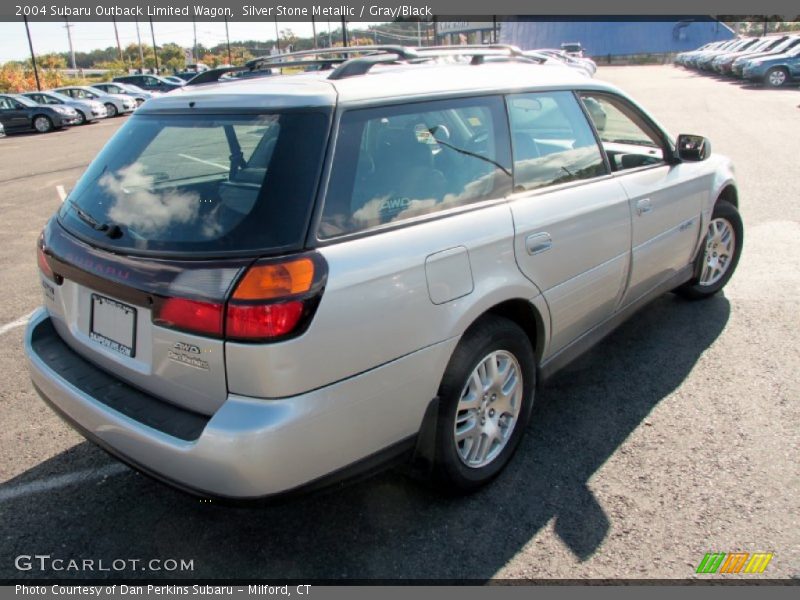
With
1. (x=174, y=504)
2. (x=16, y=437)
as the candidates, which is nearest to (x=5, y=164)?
(x=16, y=437)

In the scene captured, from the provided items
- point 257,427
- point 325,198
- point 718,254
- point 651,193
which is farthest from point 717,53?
point 257,427

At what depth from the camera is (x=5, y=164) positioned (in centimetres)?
1505

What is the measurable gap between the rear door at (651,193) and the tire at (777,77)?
81.7 feet

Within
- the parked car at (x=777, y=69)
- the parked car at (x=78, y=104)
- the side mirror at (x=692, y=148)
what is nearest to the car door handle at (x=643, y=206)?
the side mirror at (x=692, y=148)

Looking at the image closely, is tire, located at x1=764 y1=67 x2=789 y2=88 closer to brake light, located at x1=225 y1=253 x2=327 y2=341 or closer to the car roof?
the car roof

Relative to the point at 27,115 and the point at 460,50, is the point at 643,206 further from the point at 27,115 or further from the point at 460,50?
the point at 27,115

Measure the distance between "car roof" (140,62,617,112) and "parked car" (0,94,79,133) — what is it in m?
24.7

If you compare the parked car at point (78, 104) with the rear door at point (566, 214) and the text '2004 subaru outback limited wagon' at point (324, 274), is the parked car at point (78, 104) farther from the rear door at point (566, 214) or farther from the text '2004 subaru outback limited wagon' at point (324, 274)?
the rear door at point (566, 214)

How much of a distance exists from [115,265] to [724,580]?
2554mm

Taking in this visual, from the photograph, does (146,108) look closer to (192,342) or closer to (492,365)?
(192,342)

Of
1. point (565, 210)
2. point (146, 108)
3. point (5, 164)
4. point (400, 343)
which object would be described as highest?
point (146, 108)

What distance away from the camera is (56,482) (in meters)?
3.09

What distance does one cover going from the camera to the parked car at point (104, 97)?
1117 inches

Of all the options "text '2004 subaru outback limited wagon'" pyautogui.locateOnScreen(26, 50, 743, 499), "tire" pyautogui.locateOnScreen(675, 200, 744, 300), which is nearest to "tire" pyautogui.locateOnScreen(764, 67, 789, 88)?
"tire" pyautogui.locateOnScreen(675, 200, 744, 300)
